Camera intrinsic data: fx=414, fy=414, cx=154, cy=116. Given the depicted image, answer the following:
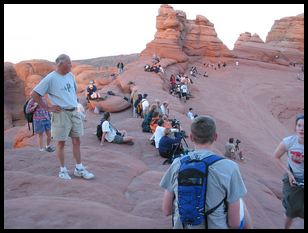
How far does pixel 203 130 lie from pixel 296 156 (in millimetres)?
1681

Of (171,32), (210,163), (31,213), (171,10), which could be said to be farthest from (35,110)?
(171,10)

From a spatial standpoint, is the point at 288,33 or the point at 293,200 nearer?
the point at 293,200

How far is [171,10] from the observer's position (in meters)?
40.7

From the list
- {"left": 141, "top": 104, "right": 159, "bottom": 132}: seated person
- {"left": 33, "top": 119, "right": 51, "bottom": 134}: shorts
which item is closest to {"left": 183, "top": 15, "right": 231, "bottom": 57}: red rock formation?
{"left": 141, "top": 104, "right": 159, "bottom": 132}: seated person

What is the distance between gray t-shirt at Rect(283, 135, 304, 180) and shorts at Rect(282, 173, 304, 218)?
0.16 meters

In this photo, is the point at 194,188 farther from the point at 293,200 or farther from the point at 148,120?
the point at 148,120

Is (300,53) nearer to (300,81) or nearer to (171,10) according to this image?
(300,81)

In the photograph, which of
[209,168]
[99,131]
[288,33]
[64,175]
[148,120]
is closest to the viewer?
[209,168]

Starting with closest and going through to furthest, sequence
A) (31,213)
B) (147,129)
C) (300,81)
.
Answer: (31,213), (147,129), (300,81)

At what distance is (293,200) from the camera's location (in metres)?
4.46

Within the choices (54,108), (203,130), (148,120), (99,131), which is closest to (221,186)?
(203,130)

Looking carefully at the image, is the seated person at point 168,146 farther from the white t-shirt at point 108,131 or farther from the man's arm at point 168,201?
the man's arm at point 168,201

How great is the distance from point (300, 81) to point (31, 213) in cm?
3581

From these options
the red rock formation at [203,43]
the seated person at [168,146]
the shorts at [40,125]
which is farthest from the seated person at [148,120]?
the red rock formation at [203,43]
